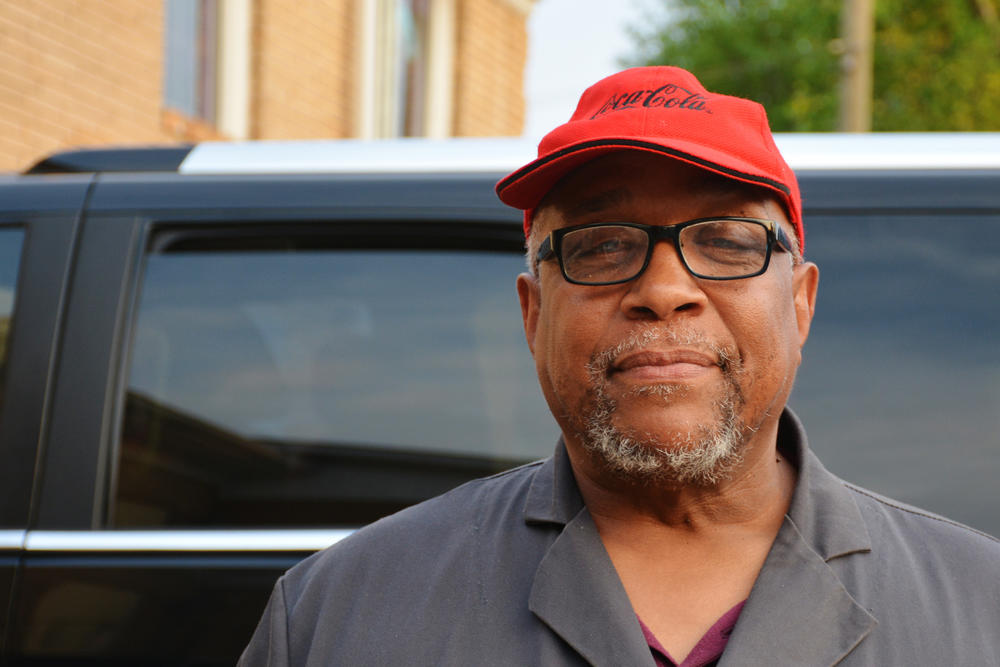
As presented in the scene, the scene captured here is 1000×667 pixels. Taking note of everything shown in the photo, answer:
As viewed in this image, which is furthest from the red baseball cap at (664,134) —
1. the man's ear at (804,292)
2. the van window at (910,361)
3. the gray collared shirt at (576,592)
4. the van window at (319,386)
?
the van window at (319,386)

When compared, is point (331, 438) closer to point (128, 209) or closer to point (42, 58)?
point (128, 209)

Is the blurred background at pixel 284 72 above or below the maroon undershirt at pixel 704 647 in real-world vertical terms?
above

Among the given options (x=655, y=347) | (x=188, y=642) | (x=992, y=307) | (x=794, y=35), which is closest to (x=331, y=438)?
(x=188, y=642)

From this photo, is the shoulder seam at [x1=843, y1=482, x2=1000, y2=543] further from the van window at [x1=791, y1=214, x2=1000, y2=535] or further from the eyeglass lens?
the van window at [x1=791, y1=214, x2=1000, y2=535]

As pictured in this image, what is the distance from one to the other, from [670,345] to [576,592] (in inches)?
13.9

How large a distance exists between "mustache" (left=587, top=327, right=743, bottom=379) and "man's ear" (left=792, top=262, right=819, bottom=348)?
25 cm

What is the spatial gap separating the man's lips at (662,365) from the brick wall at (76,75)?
189 inches

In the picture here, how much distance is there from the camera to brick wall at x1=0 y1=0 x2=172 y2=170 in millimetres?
5453

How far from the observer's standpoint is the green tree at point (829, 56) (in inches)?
678

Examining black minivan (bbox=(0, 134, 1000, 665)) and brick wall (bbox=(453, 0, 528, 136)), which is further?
brick wall (bbox=(453, 0, 528, 136))

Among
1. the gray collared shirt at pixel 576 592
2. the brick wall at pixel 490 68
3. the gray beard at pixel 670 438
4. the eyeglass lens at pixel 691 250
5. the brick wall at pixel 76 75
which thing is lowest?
the gray collared shirt at pixel 576 592

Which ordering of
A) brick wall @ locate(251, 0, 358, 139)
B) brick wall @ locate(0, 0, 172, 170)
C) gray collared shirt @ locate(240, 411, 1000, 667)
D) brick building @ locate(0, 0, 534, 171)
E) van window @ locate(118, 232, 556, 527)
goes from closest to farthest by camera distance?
gray collared shirt @ locate(240, 411, 1000, 667), van window @ locate(118, 232, 556, 527), brick wall @ locate(0, 0, 172, 170), brick building @ locate(0, 0, 534, 171), brick wall @ locate(251, 0, 358, 139)

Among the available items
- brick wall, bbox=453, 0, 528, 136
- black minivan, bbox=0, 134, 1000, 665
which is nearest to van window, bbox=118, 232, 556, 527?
black minivan, bbox=0, 134, 1000, 665

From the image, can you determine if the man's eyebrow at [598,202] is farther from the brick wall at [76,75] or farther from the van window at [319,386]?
the brick wall at [76,75]
